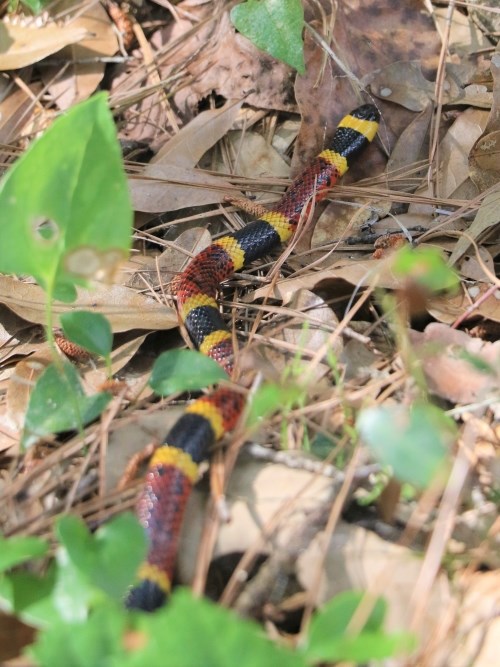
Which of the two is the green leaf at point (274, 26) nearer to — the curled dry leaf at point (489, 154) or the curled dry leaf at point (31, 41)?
the curled dry leaf at point (489, 154)

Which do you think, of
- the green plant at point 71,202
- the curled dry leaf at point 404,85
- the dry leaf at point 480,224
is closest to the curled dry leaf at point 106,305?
the green plant at point 71,202

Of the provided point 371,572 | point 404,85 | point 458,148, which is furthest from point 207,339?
point 404,85

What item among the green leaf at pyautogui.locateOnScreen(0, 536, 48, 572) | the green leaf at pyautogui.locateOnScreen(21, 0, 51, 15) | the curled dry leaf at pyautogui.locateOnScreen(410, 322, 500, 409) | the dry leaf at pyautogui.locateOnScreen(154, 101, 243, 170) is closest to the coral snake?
the green leaf at pyautogui.locateOnScreen(0, 536, 48, 572)

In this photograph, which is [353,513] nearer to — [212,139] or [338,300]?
[338,300]

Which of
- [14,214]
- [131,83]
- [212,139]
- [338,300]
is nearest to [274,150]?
[212,139]

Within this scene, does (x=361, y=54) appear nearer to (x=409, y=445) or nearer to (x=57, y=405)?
(x=57, y=405)
